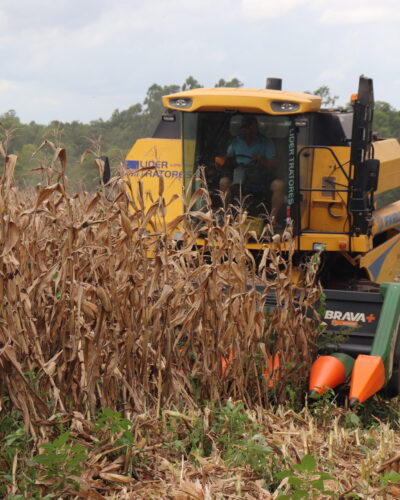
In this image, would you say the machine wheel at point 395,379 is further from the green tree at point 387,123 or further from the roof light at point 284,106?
the green tree at point 387,123

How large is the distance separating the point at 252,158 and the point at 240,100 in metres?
0.49

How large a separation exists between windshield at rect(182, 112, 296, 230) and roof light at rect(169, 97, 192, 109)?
0.13 m

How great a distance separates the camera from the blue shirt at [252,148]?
663 cm

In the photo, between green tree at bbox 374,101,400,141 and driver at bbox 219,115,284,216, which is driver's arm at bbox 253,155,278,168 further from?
green tree at bbox 374,101,400,141

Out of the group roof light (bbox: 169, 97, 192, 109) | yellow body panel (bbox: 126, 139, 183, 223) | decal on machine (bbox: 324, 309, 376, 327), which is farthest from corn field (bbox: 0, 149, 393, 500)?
yellow body panel (bbox: 126, 139, 183, 223)

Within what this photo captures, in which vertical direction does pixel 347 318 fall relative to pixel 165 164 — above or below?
below

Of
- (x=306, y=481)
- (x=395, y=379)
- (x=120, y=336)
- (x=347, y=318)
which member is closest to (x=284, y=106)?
(x=347, y=318)

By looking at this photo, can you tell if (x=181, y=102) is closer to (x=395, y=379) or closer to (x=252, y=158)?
(x=252, y=158)

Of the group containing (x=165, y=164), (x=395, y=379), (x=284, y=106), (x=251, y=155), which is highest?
(x=284, y=106)

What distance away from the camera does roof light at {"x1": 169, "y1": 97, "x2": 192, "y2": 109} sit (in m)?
6.63

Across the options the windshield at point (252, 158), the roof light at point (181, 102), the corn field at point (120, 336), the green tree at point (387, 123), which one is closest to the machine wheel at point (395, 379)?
the corn field at point (120, 336)

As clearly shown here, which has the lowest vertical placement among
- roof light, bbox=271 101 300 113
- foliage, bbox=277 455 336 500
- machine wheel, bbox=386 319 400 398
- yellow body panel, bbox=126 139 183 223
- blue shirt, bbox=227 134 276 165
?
machine wheel, bbox=386 319 400 398

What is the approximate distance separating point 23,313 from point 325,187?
4.23 m

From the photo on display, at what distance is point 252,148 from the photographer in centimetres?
666
